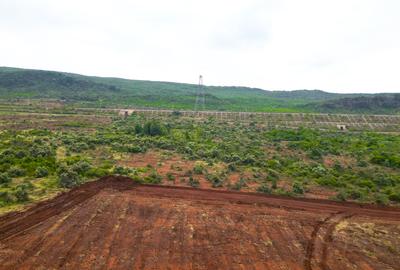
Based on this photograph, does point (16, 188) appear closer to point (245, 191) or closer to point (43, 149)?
point (43, 149)

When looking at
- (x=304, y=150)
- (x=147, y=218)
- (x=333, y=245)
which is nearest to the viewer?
(x=333, y=245)

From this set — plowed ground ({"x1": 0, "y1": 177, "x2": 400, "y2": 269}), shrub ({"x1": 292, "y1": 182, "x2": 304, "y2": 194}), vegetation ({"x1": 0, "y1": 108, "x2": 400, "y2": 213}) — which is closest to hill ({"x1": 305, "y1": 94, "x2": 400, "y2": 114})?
vegetation ({"x1": 0, "y1": 108, "x2": 400, "y2": 213})

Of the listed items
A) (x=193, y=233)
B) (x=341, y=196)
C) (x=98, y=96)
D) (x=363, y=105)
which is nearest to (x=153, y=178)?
(x=193, y=233)

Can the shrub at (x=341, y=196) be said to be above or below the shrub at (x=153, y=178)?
above

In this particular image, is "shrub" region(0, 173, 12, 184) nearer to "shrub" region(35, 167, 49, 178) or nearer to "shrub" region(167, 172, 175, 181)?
"shrub" region(35, 167, 49, 178)

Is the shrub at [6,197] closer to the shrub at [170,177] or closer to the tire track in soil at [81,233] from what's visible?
the tire track in soil at [81,233]

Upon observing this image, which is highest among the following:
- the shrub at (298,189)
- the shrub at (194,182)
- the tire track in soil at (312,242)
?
the shrub at (298,189)

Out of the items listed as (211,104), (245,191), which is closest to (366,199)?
(245,191)

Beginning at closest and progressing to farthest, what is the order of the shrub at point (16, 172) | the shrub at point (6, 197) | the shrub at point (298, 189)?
the shrub at point (6, 197), the shrub at point (16, 172), the shrub at point (298, 189)

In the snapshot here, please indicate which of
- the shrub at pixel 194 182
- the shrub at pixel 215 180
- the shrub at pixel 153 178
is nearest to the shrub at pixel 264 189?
the shrub at pixel 215 180
